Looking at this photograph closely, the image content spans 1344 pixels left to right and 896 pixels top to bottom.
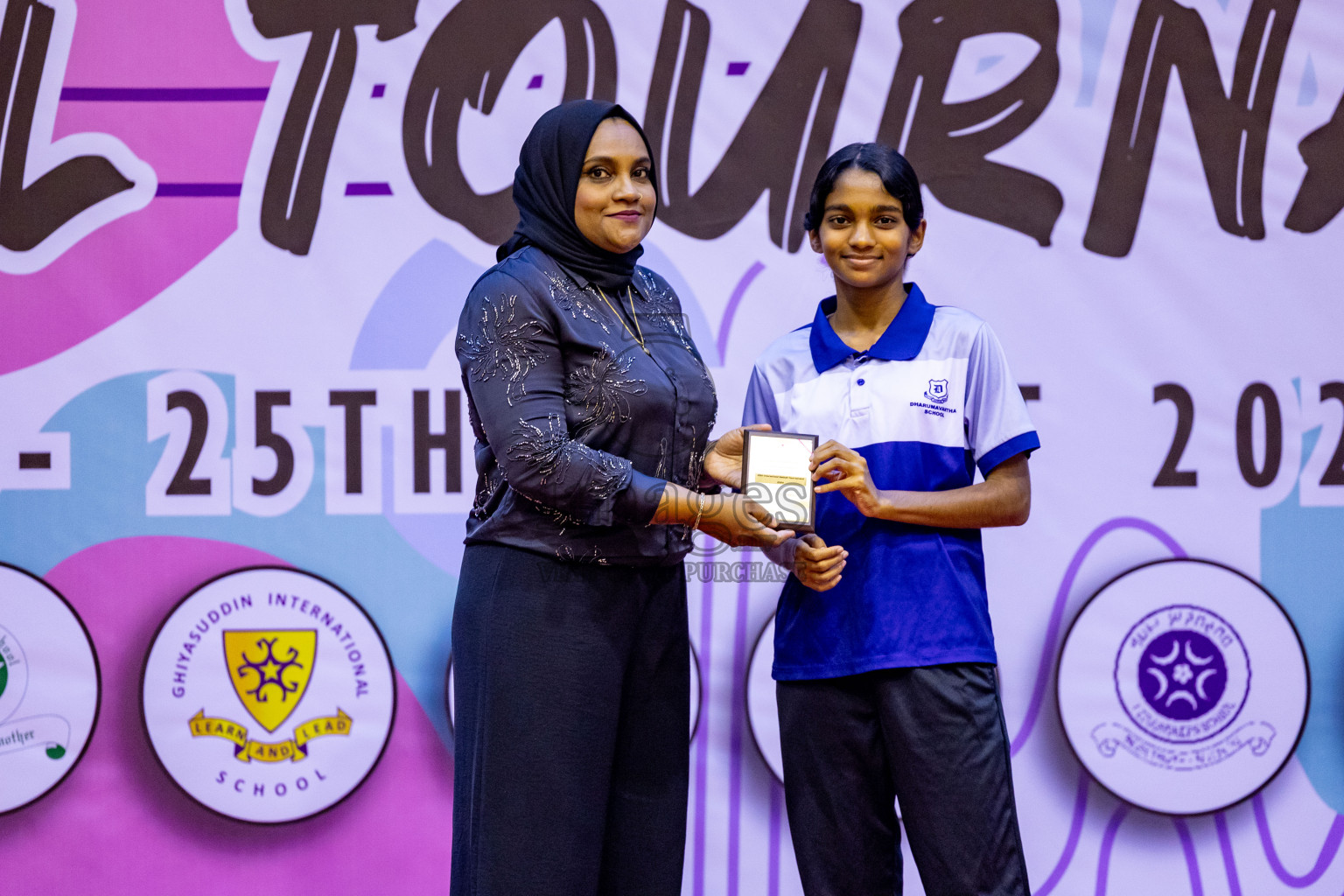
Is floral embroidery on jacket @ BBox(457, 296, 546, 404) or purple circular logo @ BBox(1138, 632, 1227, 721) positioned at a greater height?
floral embroidery on jacket @ BBox(457, 296, 546, 404)

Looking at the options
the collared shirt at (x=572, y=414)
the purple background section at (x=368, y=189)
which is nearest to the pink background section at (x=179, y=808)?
the purple background section at (x=368, y=189)

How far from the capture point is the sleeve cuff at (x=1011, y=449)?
174 centimetres

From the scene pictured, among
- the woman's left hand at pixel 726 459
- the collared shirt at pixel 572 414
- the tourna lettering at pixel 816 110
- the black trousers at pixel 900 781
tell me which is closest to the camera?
the collared shirt at pixel 572 414

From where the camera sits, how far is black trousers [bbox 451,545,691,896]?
1.61 meters

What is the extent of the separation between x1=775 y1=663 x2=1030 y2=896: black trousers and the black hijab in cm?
75

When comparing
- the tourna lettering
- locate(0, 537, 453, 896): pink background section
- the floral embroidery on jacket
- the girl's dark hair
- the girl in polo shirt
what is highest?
the tourna lettering

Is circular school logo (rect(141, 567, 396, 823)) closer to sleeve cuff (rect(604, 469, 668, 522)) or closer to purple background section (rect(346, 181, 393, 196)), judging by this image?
purple background section (rect(346, 181, 393, 196))

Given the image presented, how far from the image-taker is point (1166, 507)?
2582 millimetres

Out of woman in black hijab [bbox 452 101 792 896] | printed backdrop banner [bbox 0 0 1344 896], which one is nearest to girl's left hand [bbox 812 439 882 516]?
woman in black hijab [bbox 452 101 792 896]

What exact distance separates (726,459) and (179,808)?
1.71 metres

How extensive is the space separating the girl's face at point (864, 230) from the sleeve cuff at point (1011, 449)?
1.09 ft

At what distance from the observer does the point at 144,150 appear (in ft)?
8.63

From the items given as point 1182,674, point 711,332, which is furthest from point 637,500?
point 1182,674

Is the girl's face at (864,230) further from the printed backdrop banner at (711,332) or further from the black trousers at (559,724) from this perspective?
the printed backdrop banner at (711,332)
